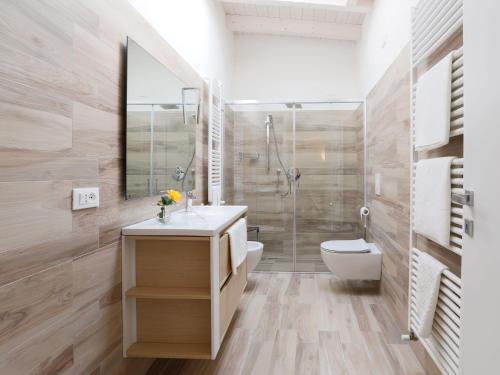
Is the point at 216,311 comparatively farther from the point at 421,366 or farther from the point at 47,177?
the point at 421,366

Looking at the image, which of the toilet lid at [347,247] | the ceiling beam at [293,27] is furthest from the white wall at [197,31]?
the toilet lid at [347,247]

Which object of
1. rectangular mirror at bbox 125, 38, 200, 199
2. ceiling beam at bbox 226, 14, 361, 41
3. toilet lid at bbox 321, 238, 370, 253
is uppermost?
ceiling beam at bbox 226, 14, 361, 41

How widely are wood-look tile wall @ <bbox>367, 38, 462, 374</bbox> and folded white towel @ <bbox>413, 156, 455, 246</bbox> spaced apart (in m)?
0.11

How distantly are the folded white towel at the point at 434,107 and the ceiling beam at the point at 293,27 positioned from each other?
295 centimetres

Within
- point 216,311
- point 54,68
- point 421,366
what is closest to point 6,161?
point 54,68

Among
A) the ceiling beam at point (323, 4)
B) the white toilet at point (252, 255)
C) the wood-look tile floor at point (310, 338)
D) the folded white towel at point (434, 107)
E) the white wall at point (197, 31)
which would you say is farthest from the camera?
the ceiling beam at point (323, 4)

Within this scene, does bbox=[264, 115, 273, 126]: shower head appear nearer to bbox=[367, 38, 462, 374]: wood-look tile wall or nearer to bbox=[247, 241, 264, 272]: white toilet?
bbox=[367, 38, 462, 374]: wood-look tile wall

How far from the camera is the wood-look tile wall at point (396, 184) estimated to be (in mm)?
2041

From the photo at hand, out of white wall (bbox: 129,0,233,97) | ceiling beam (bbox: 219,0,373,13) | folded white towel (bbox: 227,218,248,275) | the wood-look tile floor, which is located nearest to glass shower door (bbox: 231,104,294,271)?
white wall (bbox: 129,0,233,97)

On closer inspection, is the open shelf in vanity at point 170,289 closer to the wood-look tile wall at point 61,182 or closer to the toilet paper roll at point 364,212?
the wood-look tile wall at point 61,182

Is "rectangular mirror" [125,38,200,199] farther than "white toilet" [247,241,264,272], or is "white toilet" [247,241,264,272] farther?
"white toilet" [247,241,264,272]

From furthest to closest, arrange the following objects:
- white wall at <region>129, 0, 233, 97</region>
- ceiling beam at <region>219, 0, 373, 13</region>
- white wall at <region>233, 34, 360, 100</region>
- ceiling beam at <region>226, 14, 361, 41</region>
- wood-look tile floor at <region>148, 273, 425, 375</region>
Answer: white wall at <region>233, 34, 360, 100</region> → ceiling beam at <region>226, 14, 361, 41</region> → ceiling beam at <region>219, 0, 373, 13</region> → white wall at <region>129, 0, 233, 97</region> → wood-look tile floor at <region>148, 273, 425, 375</region>

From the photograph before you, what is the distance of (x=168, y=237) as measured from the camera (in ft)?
6.06

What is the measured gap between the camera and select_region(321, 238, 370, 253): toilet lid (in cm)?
339
